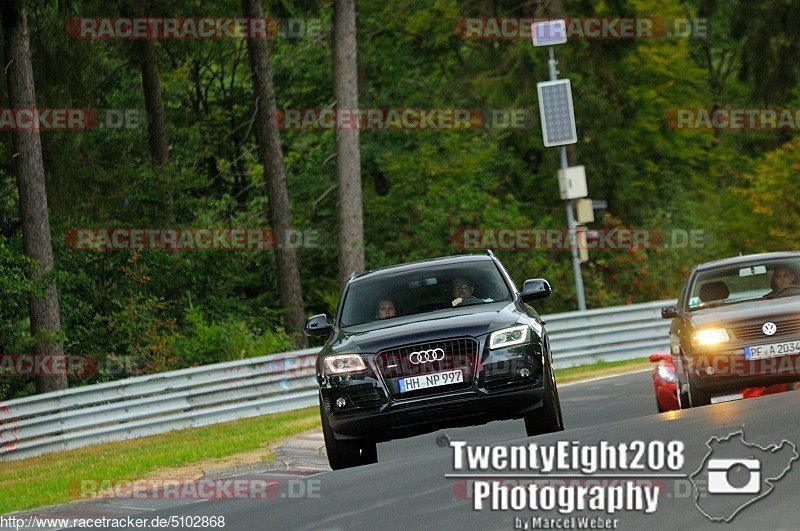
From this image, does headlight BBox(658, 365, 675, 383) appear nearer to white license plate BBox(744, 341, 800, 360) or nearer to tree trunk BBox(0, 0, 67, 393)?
white license plate BBox(744, 341, 800, 360)

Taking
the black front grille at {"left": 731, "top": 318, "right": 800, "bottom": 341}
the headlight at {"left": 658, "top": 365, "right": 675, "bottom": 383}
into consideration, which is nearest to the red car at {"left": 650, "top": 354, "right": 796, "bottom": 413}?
the headlight at {"left": 658, "top": 365, "right": 675, "bottom": 383}

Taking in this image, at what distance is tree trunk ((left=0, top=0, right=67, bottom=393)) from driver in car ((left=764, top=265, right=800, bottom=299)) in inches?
657

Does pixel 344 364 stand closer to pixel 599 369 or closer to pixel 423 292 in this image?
pixel 423 292

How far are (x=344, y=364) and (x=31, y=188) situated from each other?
700 inches

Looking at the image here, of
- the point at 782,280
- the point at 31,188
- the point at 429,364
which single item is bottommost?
the point at 429,364

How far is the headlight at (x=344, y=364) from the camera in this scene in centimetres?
1402

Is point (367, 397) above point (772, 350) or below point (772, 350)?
above

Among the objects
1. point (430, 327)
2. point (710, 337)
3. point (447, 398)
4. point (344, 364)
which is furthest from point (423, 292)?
point (710, 337)

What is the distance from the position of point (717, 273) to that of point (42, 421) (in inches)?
485

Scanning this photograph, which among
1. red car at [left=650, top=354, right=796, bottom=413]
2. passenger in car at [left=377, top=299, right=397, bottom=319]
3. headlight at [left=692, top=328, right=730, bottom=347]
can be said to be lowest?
red car at [left=650, top=354, right=796, bottom=413]

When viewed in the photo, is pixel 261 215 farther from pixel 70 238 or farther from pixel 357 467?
pixel 357 467

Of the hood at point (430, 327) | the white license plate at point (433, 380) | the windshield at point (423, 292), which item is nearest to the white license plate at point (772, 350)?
the windshield at point (423, 292)

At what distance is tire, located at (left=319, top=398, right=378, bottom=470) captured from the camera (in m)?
14.5

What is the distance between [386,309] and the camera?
15352mm
